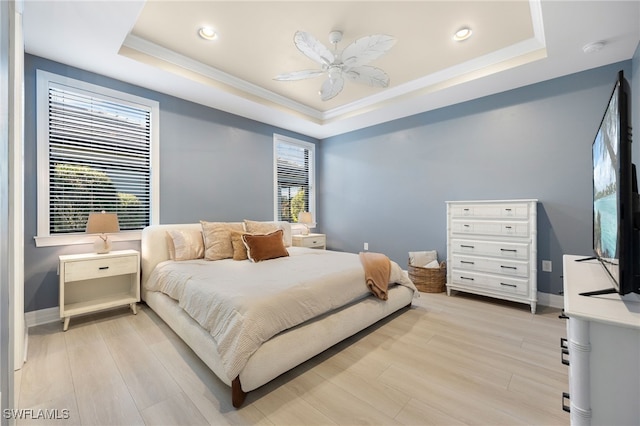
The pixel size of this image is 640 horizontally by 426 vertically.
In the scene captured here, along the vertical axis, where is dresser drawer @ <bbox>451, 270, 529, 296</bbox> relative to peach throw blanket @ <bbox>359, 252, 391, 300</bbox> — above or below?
below

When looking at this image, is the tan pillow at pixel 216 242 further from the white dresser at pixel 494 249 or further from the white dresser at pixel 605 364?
the white dresser at pixel 605 364

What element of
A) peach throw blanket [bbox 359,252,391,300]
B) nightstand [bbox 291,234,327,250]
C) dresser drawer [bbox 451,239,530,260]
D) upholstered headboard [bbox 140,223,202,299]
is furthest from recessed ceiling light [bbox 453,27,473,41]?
upholstered headboard [bbox 140,223,202,299]

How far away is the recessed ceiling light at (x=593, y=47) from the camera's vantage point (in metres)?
2.38

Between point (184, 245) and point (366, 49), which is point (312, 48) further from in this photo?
point (184, 245)

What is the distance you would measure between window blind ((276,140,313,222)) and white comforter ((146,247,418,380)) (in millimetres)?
2244

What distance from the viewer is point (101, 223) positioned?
253 centimetres

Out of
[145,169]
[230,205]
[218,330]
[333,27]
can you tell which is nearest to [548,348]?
[218,330]

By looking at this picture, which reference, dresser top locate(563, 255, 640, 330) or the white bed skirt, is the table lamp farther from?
dresser top locate(563, 255, 640, 330)

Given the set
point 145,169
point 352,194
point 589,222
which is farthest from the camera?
point 352,194

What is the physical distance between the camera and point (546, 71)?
2883 millimetres

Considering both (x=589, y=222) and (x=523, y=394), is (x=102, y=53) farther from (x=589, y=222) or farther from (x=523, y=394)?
(x=589, y=222)

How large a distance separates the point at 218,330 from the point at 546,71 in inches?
159

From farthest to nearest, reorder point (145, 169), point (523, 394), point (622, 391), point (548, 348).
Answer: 1. point (145, 169)
2. point (548, 348)
3. point (523, 394)
4. point (622, 391)

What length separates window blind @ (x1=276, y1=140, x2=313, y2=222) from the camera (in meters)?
4.89
